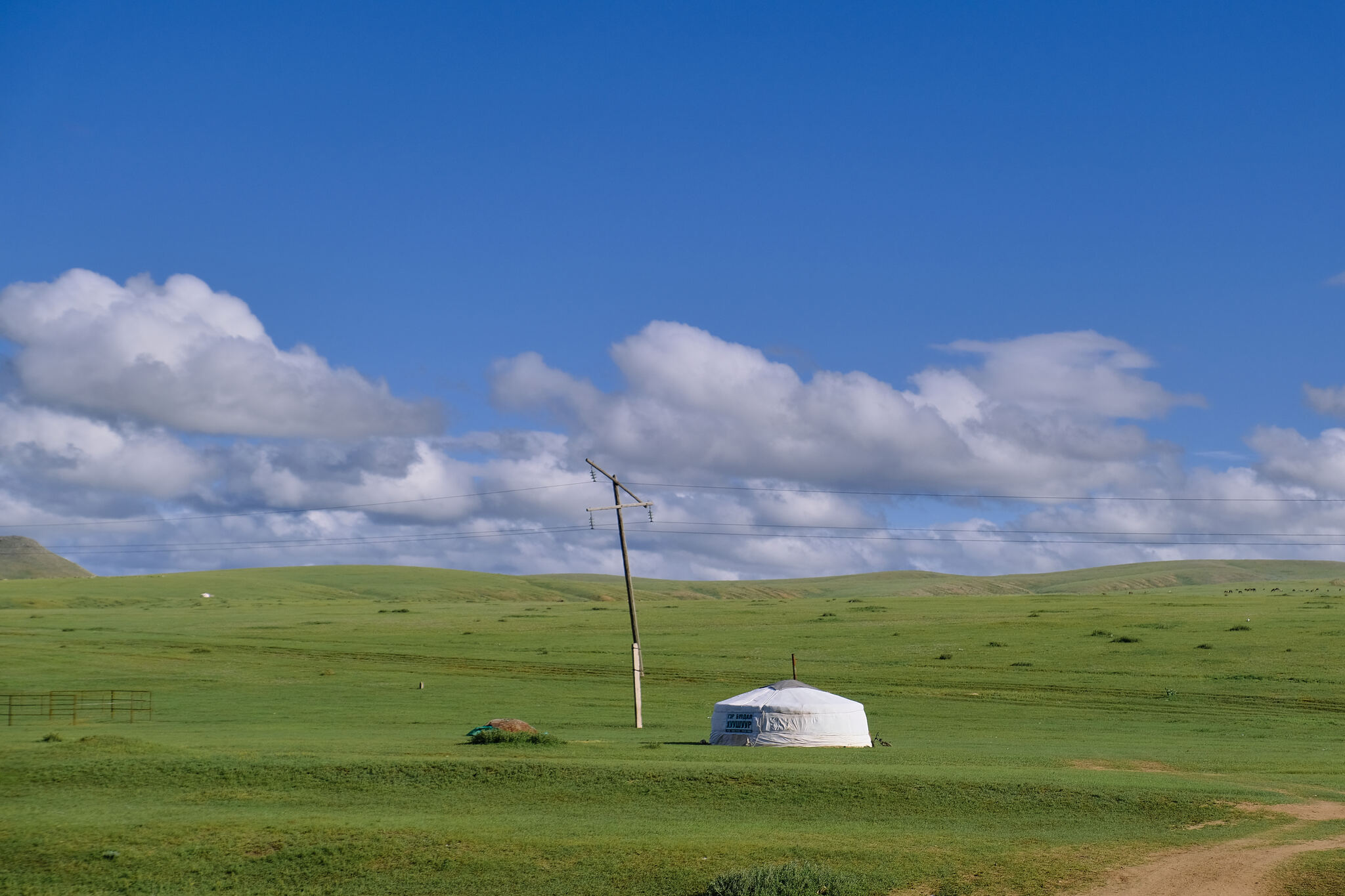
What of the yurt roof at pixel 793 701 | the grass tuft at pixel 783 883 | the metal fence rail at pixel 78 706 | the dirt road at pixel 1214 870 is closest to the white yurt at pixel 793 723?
the yurt roof at pixel 793 701

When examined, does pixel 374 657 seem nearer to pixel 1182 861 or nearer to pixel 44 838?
pixel 44 838

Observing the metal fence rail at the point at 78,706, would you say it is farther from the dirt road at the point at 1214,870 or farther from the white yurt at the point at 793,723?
the dirt road at the point at 1214,870

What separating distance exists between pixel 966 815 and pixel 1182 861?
205 inches

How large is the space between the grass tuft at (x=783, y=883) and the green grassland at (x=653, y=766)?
727mm

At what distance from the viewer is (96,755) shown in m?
31.0

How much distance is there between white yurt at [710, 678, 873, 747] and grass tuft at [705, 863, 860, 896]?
70.0 ft

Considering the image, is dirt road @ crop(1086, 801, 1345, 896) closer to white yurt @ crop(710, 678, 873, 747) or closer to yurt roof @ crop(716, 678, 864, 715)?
white yurt @ crop(710, 678, 873, 747)

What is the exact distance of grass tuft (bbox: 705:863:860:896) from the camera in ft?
62.5

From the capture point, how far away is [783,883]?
1922 centimetres

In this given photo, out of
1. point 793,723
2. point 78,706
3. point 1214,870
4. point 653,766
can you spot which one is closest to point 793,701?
point 793,723

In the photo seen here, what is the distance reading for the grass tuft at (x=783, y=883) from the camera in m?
19.1

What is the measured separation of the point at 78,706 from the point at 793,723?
1511 inches

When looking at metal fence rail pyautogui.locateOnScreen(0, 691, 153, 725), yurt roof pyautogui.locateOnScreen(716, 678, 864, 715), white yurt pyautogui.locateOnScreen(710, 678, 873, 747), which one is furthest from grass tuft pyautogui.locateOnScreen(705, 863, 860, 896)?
metal fence rail pyautogui.locateOnScreen(0, 691, 153, 725)

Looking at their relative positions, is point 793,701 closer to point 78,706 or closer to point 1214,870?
point 1214,870
